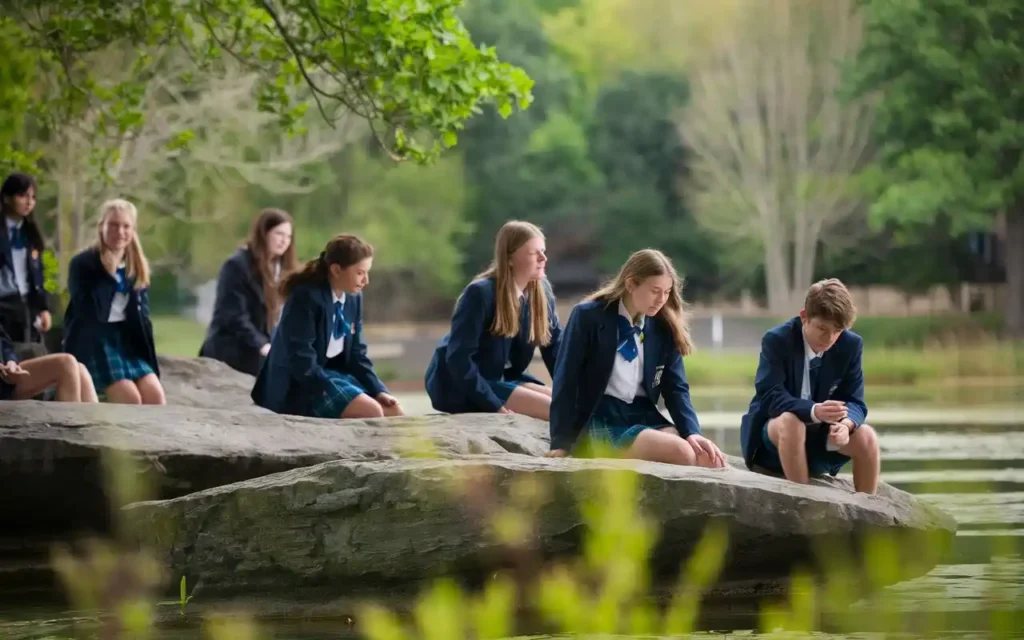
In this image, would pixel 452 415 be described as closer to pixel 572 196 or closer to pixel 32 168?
pixel 32 168

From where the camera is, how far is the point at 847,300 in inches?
245

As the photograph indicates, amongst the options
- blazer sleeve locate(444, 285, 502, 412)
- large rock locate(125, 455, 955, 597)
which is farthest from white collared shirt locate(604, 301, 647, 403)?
blazer sleeve locate(444, 285, 502, 412)

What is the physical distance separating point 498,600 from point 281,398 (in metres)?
5.77

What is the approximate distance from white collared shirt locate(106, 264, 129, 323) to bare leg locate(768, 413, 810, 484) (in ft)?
12.5

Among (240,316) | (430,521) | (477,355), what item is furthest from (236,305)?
(430,521)

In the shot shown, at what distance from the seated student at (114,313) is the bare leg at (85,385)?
0.59 metres

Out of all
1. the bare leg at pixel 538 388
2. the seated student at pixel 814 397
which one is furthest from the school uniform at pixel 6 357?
the seated student at pixel 814 397

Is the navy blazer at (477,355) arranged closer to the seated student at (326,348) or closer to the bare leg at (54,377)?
the seated student at (326,348)

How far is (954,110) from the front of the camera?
76.9 ft

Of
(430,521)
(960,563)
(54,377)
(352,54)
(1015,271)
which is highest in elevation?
(352,54)

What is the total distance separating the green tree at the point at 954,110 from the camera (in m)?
23.2

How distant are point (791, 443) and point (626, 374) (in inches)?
29.3

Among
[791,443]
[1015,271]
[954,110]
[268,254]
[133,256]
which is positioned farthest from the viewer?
[1015,271]

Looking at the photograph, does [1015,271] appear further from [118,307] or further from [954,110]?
[118,307]
